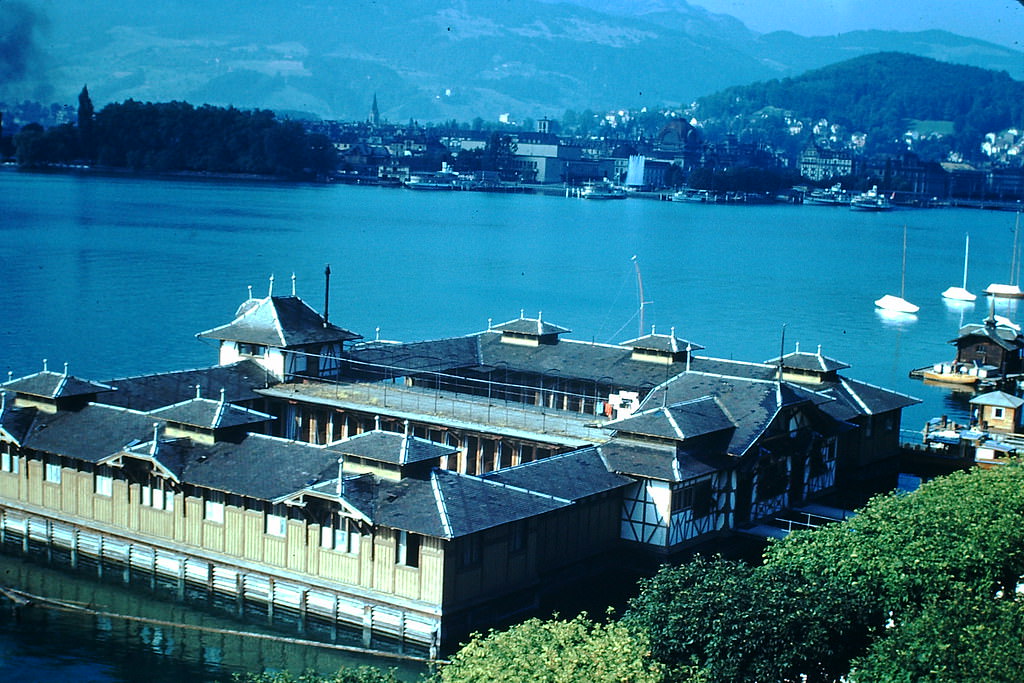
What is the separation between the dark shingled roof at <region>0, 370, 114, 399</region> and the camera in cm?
2538

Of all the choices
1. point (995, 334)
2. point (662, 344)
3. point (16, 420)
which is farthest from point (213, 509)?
point (995, 334)

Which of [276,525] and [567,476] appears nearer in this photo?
[276,525]

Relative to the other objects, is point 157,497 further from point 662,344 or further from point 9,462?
point 662,344

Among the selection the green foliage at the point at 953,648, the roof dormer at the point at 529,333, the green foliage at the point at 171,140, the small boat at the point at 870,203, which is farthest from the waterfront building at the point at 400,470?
the small boat at the point at 870,203

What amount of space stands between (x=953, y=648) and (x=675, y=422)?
9.38m

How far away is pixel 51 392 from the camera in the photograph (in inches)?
997

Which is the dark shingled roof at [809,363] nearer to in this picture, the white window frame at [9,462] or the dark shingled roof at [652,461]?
the dark shingled roof at [652,461]

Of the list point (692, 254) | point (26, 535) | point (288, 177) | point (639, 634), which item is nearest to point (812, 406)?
point (639, 634)

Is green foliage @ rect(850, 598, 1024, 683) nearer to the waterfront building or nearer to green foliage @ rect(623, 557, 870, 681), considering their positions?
green foliage @ rect(623, 557, 870, 681)

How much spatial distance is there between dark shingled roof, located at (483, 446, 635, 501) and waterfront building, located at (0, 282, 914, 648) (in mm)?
52

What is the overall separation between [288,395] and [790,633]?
15.4m

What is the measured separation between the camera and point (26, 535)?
81.6 ft

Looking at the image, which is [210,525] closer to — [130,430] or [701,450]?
[130,430]

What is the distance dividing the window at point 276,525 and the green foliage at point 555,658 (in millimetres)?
6991
